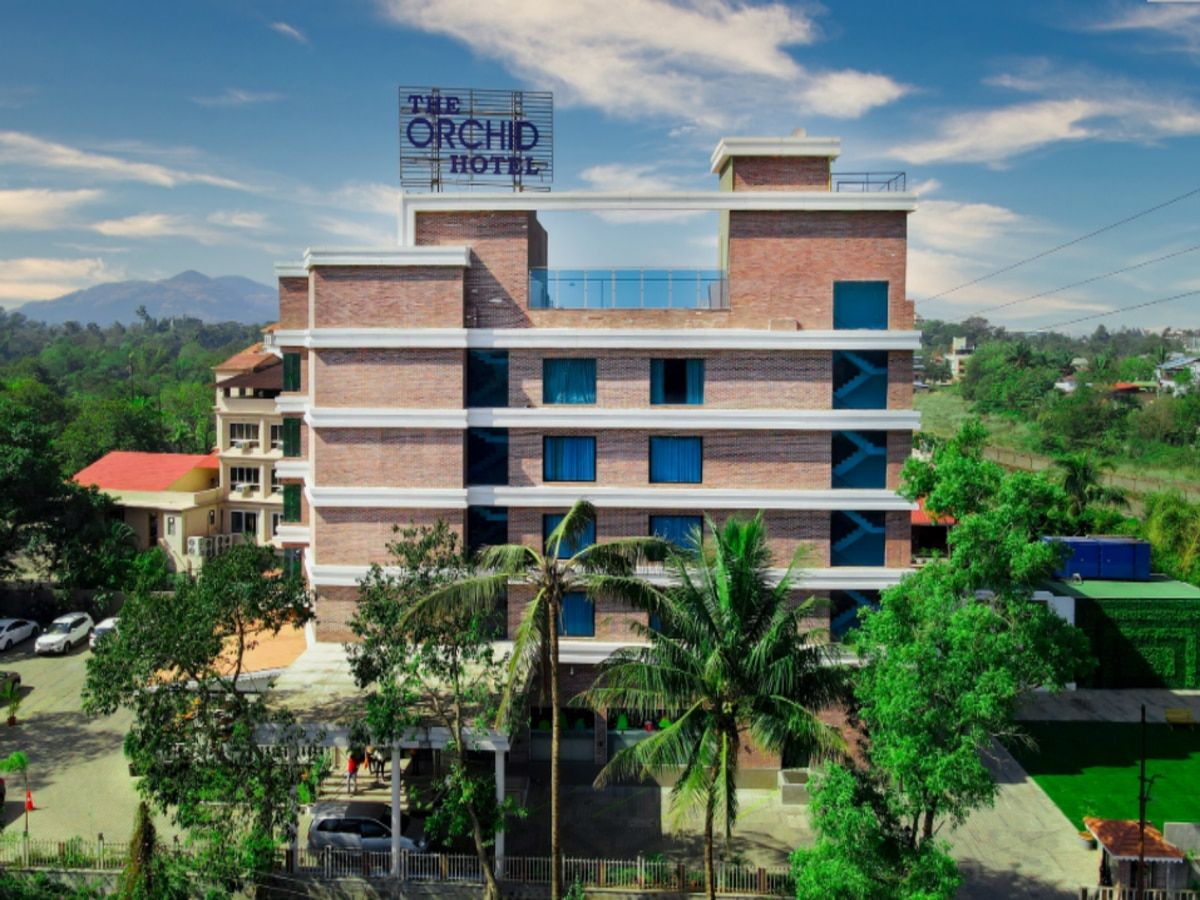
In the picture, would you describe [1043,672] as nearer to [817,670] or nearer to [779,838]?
[817,670]

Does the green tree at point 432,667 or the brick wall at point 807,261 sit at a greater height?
the brick wall at point 807,261

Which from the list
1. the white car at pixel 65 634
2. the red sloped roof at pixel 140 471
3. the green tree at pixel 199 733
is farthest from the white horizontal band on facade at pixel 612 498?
the red sloped roof at pixel 140 471

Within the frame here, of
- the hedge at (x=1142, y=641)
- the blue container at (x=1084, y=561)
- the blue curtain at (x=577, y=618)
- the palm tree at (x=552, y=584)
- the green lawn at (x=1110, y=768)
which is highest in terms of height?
the palm tree at (x=552, y=584)

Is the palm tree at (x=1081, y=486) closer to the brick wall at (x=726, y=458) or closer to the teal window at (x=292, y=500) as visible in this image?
the brick wall at (x=726, y=458)

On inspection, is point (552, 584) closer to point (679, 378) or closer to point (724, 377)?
point (679, 378)

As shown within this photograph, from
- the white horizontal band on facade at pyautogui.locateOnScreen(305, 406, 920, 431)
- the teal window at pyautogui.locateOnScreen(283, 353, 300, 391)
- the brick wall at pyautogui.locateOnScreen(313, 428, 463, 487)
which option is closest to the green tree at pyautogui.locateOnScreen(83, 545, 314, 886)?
the brick wall at pyautogui.locateOnScreen(313, 428, 463, 487)

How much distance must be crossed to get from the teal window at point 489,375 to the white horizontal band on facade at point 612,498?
9.94 ft

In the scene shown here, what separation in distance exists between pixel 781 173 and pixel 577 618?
637 inches

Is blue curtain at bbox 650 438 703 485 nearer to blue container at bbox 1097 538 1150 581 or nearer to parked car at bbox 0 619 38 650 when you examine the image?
blue container at bbox 1097 538 1150 581

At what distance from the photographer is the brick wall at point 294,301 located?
3669 cm

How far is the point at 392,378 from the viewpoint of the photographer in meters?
32.5

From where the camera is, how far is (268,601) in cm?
2695

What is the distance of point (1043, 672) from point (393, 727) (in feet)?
50.8

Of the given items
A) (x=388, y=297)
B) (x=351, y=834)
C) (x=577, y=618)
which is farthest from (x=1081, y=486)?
(x=351, y=834)
